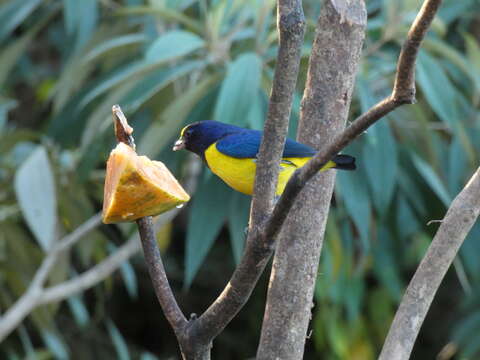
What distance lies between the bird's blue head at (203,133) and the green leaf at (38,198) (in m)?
0.68

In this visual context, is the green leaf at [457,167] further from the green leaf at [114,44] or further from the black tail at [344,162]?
the black tail at [344,162]

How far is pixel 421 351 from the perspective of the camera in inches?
222

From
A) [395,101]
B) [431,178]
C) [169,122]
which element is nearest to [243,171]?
[169,122]

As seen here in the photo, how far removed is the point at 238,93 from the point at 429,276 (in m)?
1.57

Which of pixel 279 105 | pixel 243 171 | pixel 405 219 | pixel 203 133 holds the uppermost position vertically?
pixel 279 105

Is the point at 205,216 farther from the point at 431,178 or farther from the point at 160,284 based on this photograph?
the point at 160,284

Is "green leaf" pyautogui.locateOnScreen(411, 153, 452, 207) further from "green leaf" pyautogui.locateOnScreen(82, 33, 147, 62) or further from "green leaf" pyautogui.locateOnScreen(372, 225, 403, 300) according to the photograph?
"green leaf" pyautogui.locateOnScreen(82, 33, 147, 62)

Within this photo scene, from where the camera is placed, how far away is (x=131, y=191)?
5.44ft

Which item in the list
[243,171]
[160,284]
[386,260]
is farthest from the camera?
[386,260]

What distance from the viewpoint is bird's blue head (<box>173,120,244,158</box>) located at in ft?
9.83

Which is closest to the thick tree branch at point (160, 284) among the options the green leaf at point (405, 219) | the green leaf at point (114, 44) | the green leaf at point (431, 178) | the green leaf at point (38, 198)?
the green leaf at point (38, 198)

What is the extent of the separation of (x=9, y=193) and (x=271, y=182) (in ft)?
9.02

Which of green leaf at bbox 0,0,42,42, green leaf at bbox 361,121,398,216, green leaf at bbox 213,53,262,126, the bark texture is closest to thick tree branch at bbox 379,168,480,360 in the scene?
the bark texture

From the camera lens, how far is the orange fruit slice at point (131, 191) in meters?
1.65
